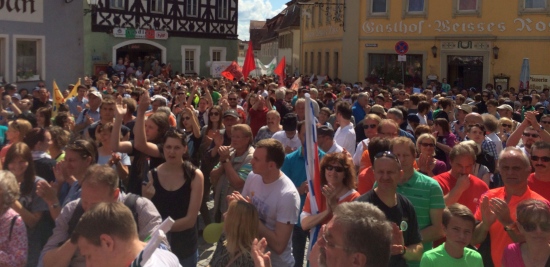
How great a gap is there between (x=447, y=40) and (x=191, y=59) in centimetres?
1560

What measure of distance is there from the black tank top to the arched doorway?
3036 cm

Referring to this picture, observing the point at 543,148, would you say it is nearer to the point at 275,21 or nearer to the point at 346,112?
the point at 346,112

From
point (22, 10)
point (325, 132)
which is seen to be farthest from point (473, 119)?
point (22, 10)

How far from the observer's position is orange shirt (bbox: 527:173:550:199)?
5.36 meters

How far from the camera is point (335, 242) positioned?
282 centimetres

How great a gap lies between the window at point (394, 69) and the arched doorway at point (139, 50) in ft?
39.8

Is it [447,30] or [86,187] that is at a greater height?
[447,30]

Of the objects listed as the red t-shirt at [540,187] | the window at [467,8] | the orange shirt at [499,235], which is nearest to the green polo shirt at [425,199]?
the orange shirt at [499,235]

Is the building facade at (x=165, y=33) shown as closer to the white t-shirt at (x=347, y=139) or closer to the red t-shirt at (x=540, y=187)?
the white t-shirt at (x=347, y=139)

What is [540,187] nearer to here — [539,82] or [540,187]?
[540,187]

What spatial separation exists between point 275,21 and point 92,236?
197 ft

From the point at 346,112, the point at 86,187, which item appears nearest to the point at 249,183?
the point at 86,187

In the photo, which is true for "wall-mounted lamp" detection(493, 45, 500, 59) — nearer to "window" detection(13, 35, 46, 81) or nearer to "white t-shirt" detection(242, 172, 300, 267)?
"window" detection(13, 35, 46, 81)

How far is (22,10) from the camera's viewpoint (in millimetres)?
19609
